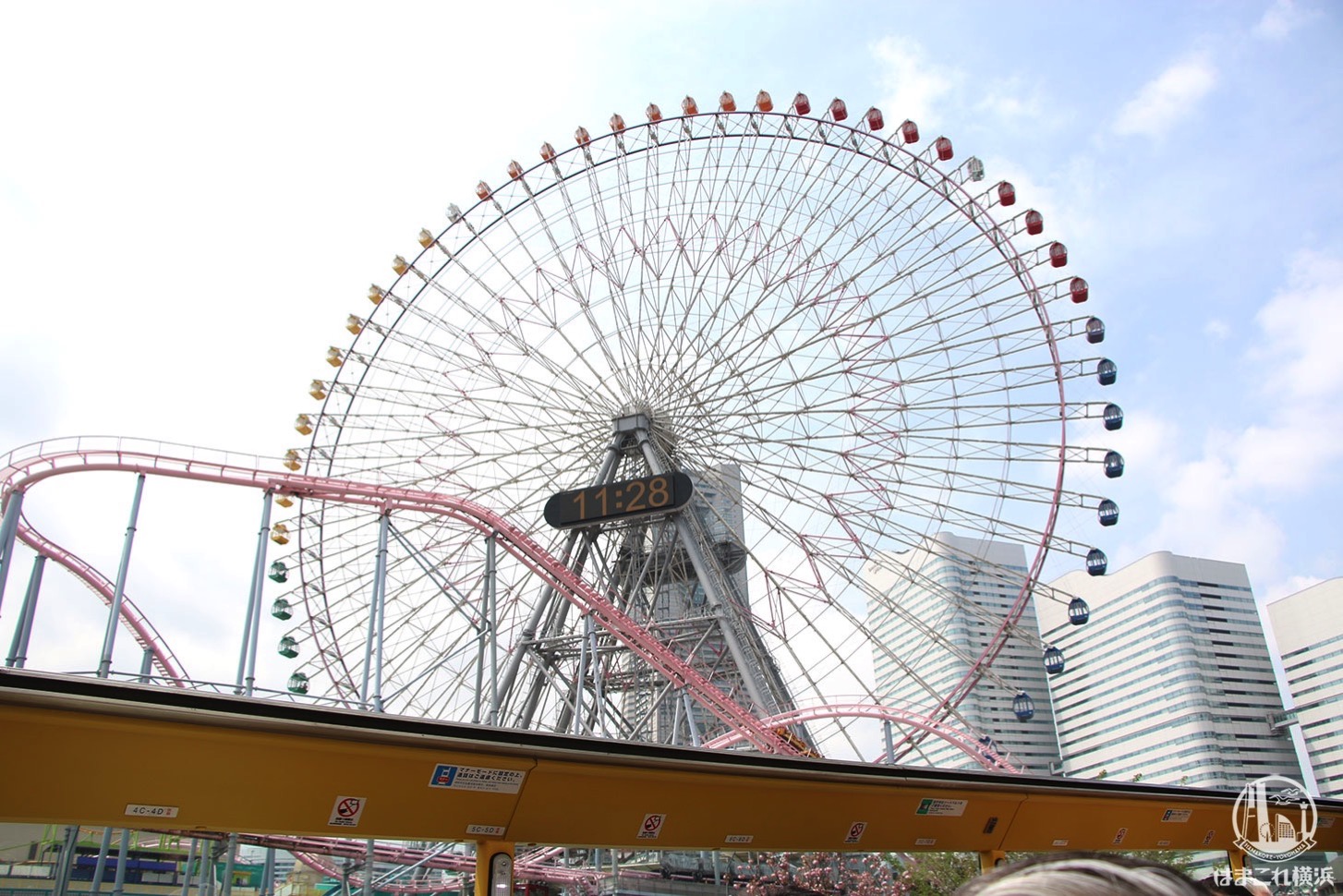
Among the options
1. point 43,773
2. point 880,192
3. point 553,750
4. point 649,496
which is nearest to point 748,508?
point 649,496

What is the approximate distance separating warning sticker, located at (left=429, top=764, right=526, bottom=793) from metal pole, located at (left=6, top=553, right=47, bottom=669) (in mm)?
10930

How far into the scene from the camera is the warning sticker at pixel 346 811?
12.2 m

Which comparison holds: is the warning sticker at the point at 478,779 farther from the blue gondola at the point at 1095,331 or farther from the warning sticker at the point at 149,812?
the blue gondola at the point at 1095,331

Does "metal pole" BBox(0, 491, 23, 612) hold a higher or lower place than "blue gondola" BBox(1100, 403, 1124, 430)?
lower

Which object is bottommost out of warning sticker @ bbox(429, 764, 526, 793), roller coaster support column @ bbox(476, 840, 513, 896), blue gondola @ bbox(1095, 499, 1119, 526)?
roller coaster support column @ bbox(476, 840, 513, 896)

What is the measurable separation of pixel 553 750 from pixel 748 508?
1895 centimetres

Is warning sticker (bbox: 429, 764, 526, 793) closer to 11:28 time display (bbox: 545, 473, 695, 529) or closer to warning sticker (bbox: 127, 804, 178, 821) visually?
warning sticker (bbox: 127, 804, 178, 821)

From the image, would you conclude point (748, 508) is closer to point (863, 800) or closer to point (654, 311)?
point (654, 311)

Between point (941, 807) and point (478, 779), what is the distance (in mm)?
7889

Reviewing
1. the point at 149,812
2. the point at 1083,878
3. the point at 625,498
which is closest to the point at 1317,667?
the point at 625,498

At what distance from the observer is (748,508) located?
31.3 m

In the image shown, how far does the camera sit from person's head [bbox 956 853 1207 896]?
3.34 ft

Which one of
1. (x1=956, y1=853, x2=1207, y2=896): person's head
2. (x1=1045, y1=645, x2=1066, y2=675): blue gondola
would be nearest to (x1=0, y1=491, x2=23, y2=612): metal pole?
(x1=956, y1=853, x2=1207, y2=896): person's head

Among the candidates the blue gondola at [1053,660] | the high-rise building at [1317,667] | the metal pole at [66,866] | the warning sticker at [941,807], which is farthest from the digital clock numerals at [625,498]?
the high-rise building at [1317,667]
